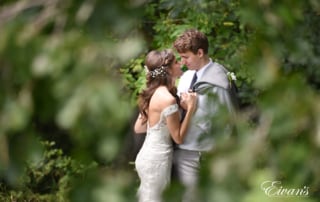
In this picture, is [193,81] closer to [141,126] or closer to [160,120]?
[160,120]

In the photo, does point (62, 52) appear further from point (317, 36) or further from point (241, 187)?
point (317, 36)

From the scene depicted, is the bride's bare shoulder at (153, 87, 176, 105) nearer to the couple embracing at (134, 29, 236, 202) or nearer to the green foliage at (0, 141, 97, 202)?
the couple embracing at (134, 29, 236, 202)

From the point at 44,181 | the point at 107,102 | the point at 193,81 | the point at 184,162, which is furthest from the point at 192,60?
the point at 107,102

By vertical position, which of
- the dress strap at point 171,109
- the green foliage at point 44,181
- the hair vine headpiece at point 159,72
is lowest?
the green foliage at point 44,181

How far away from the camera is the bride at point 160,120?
16.7ft

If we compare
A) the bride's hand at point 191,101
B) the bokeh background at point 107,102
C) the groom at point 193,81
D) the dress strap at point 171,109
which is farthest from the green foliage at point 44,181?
the bokeh background at point 107,102

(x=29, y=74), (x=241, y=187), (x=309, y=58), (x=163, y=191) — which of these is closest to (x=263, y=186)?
(x=241, y=187)

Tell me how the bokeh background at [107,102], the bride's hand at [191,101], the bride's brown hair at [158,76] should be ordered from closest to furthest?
the bokeh background at [107,102], the bride's hand at [191,101], the bride's brown hair at [158,76]

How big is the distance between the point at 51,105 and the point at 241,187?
0.37m

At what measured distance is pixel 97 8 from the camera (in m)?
1.48

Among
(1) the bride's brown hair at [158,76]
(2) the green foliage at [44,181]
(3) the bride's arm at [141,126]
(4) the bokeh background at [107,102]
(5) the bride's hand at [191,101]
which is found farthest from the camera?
(2) the green foliage at [44,181]

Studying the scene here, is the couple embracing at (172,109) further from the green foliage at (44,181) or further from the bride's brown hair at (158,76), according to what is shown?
the green foliage at (44,181)

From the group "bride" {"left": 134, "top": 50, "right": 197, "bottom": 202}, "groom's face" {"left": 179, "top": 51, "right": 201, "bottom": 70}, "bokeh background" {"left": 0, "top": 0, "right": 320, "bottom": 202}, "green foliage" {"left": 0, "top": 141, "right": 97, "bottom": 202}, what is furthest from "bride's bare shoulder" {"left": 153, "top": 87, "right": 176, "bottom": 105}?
"bokeh background" {"left": 0, "top": 0, "right": 320, "bottom": 202}

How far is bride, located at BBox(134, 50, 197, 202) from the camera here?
5090mm
